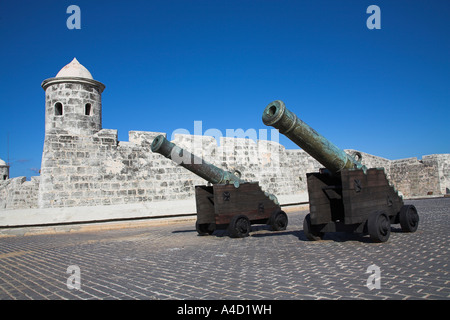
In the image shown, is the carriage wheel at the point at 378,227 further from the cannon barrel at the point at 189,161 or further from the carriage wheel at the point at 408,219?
the cannon barrel at the point at 189,161

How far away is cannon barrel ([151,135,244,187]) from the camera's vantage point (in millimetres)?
6867

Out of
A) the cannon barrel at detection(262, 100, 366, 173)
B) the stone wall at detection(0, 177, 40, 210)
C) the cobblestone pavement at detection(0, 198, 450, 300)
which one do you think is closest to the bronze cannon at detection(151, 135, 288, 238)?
the cobblestone pavement at detection(0, 198, 450, 300)

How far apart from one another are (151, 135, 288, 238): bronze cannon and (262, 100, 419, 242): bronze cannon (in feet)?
5.63

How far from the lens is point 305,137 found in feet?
16.6

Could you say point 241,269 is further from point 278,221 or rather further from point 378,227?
point 278,221

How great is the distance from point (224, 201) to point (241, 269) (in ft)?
10.2

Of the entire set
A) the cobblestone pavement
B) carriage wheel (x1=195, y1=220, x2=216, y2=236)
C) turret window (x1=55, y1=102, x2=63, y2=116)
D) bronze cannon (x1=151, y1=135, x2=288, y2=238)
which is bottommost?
the cobblestone pavement

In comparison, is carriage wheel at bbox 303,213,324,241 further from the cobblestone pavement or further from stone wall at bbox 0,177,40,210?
stone wall at bbox 0,177,40,210

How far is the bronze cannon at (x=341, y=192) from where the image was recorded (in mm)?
4969

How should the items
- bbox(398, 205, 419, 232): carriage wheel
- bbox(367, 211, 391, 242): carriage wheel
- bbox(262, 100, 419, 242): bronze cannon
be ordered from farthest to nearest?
1. bbox(398, 205, 419, 232): carriage wheel
2. bbox(367, 211, 391, 242): carriage wheel
3. bbox(262, 100, 419, 242): bronze cannon

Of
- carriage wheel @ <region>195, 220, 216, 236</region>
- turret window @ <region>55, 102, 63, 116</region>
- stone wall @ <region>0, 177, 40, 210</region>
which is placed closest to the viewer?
carriage wheel @ <region>195, 220, 216, 236</region>
